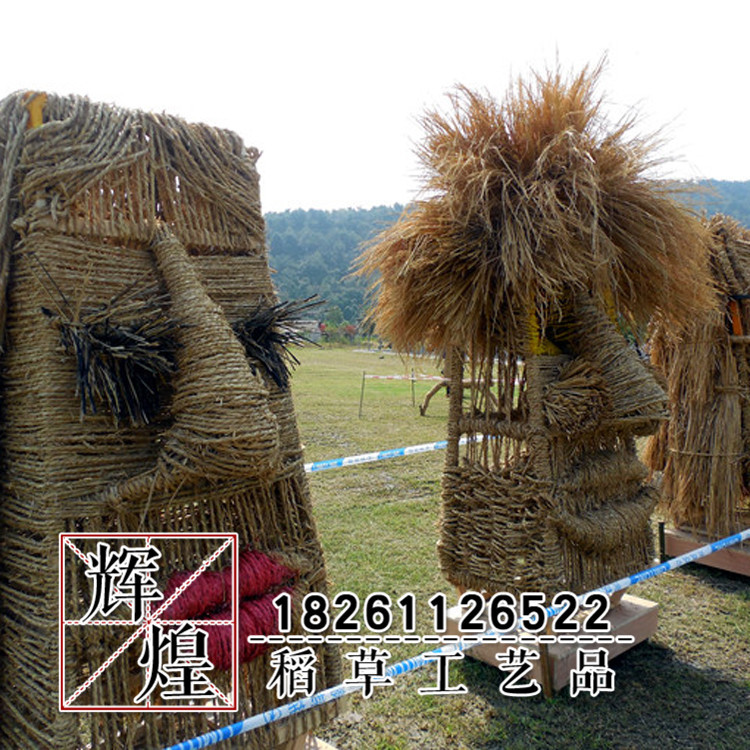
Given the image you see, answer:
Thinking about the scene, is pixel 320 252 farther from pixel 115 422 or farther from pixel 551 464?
pixel 115 422

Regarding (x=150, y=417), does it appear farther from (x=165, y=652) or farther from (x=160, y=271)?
(x=165, y=652)

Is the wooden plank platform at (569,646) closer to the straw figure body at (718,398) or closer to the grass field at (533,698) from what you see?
the grass field at (533,698)

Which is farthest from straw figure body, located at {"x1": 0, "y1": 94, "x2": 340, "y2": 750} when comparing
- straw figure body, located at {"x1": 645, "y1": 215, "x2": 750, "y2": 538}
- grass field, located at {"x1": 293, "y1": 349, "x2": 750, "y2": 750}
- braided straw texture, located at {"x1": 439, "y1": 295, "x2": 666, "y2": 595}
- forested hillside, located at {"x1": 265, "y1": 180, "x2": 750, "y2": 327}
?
forested hillside, located at {"x1": 265, "y1": 180, "x2": 750, "y2": 327}

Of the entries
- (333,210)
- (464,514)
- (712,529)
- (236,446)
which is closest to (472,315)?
(464,514)

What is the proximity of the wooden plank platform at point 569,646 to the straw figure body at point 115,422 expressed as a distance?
1481 mm

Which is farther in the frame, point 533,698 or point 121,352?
point 533,698

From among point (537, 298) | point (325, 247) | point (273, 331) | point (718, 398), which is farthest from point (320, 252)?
point (273, 331)

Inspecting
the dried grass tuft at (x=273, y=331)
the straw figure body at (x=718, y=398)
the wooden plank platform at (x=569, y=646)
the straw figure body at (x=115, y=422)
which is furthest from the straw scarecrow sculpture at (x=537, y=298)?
the straw figure body at (x=718, y=398)

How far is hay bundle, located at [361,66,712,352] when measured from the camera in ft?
8.39

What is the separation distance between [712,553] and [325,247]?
65527mm

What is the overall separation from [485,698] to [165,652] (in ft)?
5.80

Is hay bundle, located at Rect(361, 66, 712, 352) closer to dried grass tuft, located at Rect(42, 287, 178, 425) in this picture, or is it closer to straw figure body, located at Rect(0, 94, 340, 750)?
straw figure body, located at Rect(0, 94, 340, 750)

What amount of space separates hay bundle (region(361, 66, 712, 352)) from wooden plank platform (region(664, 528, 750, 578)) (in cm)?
217

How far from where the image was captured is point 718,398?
432cm
